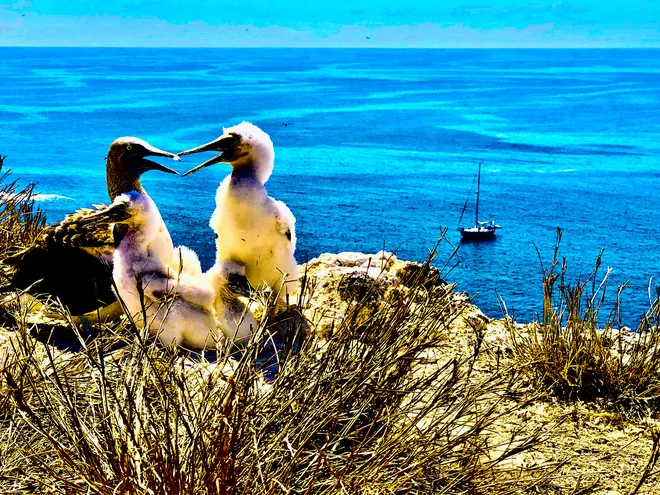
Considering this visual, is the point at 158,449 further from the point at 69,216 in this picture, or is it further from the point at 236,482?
the point at 69,216

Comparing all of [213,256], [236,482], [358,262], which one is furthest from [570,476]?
[213,256]

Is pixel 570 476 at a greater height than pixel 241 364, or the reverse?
pixel 241 364

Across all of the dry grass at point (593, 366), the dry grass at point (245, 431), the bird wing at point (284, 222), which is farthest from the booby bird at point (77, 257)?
the dry grass at point (593, 366)

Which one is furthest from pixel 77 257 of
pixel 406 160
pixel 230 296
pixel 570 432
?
pixel 406 160

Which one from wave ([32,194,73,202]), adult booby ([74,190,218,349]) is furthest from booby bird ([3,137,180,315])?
wave ([32,194,73,202])

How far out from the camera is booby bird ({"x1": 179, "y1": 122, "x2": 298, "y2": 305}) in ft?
19.1

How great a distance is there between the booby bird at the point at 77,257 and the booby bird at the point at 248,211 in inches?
14.9

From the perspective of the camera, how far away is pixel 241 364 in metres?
2.72

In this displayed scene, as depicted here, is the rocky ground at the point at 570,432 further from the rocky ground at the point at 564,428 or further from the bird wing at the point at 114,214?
the bird wing at the point at 114,214

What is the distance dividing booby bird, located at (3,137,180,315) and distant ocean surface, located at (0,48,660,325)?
3114mm

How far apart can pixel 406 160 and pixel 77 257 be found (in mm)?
51690

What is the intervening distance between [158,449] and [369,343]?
1.11 metres

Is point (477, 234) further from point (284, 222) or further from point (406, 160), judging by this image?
point (284, 222)

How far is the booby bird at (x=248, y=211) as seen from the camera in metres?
5.81
